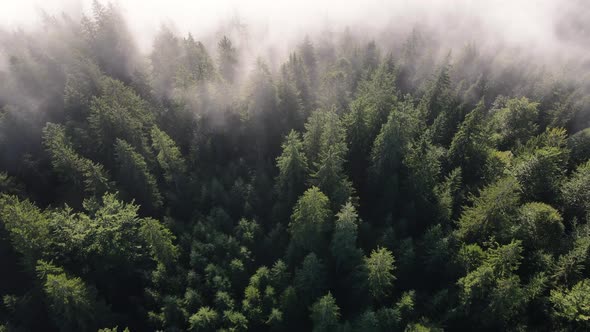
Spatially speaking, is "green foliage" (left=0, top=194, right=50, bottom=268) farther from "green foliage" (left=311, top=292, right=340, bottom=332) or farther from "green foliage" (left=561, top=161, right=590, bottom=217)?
"green foliage" (left=561, top=161, right=590, bottom=217)

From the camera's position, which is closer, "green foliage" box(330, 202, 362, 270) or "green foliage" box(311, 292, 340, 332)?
"green foliage" box(311, 292, 340, 332)

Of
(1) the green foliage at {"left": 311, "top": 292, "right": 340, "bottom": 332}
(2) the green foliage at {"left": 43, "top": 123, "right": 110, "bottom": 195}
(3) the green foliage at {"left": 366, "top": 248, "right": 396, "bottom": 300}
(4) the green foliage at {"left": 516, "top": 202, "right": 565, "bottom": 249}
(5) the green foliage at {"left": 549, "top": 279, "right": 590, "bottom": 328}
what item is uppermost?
(2) the green foliage at {"left": 43, "top": 123, "right": 110, "bottom": 195}

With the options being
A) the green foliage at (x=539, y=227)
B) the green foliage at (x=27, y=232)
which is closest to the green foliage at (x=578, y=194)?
the green foliage at (x=539, y=227)

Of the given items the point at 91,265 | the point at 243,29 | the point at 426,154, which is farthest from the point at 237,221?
the point at 243,29

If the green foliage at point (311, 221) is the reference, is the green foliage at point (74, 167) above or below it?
above

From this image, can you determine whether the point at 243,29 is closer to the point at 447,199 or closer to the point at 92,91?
the point at 92,91

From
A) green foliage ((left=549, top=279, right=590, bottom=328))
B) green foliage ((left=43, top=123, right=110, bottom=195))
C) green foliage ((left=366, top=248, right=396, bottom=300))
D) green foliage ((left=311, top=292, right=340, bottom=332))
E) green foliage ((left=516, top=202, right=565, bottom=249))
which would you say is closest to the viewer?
green foliage ((left=311, top=292, right=340, bottom=332))

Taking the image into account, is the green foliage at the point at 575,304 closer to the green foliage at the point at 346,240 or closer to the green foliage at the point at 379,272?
the green foliage at the point at 379,272

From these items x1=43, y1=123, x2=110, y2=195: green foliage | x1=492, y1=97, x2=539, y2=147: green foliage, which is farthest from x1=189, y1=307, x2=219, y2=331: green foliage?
x1=492, y1=97, x2=539, y2=147: green foliage

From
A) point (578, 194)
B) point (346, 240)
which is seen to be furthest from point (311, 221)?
point (578, 194)
